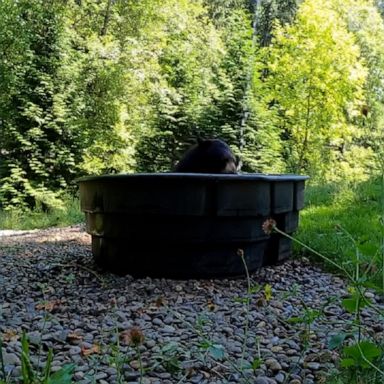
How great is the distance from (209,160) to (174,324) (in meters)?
1.75

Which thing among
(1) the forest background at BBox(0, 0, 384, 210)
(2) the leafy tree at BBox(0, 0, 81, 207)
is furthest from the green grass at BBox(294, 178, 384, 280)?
(2) the leafy tree at BBox(0, 0, 81, 207)

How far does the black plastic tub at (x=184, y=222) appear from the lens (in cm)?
293

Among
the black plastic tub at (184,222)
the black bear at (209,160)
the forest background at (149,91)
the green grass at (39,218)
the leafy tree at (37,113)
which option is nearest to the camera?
the black plastic tub at (184,222)

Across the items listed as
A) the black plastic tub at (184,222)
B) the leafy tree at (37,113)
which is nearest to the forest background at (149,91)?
the leafy tree at (37,113)

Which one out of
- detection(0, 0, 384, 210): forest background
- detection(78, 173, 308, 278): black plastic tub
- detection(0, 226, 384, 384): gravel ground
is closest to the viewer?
detection(0, 226, 384, 384): gravel ground

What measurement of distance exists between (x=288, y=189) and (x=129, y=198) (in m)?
1.11

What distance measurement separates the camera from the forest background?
9.60 meters

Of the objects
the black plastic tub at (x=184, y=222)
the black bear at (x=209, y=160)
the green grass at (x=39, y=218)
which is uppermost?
the black bear at (x=209, y=160)

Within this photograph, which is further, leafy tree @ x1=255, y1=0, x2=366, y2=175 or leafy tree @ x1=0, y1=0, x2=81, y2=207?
leafy tree @ x1=255, y1=0, x2=366, y2=175

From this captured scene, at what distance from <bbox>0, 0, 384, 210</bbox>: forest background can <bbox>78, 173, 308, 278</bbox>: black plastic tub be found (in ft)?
21.1

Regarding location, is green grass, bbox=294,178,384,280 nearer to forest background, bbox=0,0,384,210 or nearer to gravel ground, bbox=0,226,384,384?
gravel ground, bbox=0,226,384,384

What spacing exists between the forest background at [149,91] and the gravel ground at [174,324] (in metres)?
6.55

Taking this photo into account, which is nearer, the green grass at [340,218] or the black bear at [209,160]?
the green grass at [340,218]

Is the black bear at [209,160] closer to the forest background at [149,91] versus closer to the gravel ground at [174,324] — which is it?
the gravel ground at [174,324]
